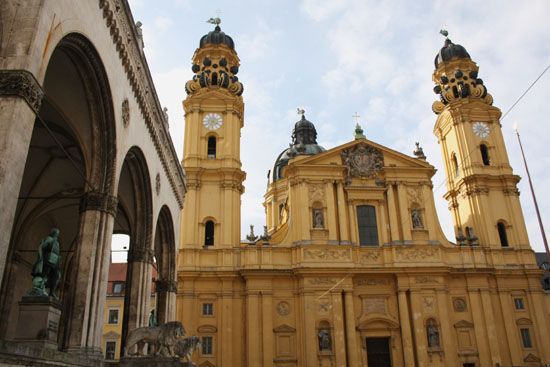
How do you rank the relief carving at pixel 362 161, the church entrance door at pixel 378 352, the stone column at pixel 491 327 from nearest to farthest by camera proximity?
the church entrance door at pixel 378 352
the stone column at pixel 491 327
the relief carving at pixel 362 161

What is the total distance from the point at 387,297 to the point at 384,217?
515 centimetres

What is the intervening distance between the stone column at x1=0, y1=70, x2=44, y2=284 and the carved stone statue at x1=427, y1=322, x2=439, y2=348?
2722 centimetres

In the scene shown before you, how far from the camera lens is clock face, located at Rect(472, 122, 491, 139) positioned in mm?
37731

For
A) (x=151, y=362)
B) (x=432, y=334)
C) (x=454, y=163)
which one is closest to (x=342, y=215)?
(x=432, y=334)

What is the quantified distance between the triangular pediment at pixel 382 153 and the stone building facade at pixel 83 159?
1277cm

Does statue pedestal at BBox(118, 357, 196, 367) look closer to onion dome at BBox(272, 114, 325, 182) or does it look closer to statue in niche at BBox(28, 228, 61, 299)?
statue in niche at BBox(28, 228, 61, 299)

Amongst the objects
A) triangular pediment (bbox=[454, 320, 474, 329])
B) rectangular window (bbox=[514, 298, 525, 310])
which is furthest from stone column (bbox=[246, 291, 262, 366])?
rectangular window (bbox=[514, 298, 525, 310])

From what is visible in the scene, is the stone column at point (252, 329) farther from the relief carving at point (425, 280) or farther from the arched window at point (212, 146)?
the arched window at point (212, 146)

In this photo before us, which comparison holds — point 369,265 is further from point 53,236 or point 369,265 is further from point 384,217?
point 53,236

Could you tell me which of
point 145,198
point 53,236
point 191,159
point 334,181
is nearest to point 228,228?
point 191,159

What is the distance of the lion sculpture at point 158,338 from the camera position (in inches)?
482

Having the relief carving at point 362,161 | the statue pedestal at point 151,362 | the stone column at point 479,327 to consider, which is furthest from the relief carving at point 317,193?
the statue pedestal at point 151,362

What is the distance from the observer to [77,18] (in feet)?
33.0

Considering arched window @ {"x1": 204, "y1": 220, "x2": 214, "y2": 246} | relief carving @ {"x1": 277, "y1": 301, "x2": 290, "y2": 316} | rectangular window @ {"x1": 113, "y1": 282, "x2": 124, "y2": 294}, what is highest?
arched window @ {"x1": 204, "y1": 220, "x2": 214, "y2": 246}
